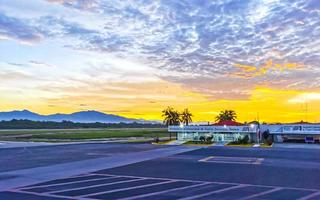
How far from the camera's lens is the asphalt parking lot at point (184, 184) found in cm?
2006

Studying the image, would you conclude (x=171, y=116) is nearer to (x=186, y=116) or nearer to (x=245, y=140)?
(x=186, y=116)

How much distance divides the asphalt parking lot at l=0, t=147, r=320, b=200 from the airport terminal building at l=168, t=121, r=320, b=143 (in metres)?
38.7

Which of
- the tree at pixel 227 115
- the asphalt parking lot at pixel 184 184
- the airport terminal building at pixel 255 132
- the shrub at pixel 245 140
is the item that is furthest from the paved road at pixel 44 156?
the tree at pixel 227 115

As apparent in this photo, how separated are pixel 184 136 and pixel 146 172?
167 feet

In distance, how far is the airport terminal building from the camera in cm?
7106

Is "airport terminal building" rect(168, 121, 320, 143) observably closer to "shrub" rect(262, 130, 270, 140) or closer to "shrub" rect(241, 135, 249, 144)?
"shrub" rect(262, 130, 270, 140)

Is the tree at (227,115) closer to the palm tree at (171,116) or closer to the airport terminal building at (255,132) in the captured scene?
the palm tree at (171,116)

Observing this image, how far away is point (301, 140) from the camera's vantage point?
73.2 m

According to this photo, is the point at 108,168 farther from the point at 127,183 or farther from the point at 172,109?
the point at 172,109

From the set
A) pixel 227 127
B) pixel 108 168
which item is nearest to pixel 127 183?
pixel 108 168

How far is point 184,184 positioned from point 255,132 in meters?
50.7

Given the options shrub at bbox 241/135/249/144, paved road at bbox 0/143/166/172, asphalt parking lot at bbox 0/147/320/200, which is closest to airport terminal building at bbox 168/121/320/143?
shrub at bbox 241/135/249/144

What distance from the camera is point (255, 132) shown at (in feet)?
237


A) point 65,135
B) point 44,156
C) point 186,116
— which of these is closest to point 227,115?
point 186,116
